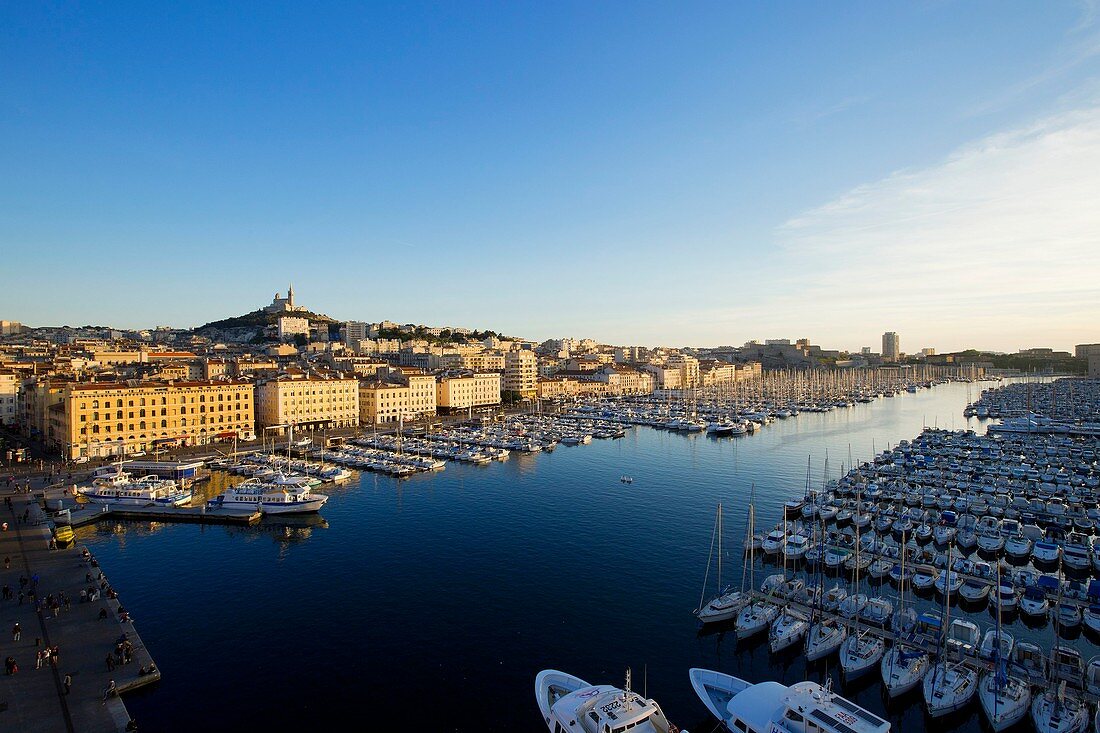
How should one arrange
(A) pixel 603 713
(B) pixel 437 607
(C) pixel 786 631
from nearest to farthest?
(A) pixel 603 713 → (C) pixel 786 631 → (B) pixel 437 607

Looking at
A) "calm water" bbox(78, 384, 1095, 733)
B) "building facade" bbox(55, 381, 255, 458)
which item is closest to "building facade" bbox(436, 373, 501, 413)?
"building facade" bbox(55, 381, 255, 458)

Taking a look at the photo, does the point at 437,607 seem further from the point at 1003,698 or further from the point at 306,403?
the point at 306,403

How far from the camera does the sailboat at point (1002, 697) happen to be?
1135 centimetres

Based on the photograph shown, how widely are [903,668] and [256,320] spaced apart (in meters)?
138

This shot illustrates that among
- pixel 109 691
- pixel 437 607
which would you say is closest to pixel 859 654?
pixel 437 607

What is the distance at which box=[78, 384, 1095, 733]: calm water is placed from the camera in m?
12.2

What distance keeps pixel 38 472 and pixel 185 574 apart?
63.9ft

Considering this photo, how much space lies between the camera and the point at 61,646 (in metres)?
12.9

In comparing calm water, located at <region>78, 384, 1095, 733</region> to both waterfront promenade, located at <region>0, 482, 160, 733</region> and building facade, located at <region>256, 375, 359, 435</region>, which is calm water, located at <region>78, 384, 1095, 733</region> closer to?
waterfront promenade, located at <region>0, 482, 160, 733</region>

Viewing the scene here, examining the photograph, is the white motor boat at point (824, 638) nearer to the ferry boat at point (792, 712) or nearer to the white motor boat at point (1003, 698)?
the white motor boat at point (1003, 698)

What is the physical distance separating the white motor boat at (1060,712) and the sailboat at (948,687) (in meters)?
1.02

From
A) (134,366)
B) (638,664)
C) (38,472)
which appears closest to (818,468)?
(638,664)

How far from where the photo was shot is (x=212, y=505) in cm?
2638

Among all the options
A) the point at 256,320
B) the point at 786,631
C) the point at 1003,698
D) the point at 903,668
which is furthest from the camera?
the point at 256,320
